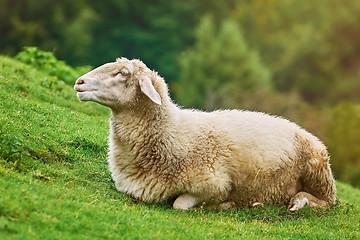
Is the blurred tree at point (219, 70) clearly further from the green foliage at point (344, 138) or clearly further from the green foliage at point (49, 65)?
the green foliage at point (49, 65)

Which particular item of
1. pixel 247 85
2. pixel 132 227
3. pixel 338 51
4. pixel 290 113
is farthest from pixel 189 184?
pixel 338 51

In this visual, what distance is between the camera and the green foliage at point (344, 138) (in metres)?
36.2

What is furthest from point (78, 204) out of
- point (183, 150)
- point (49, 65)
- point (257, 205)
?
point (49, 65)

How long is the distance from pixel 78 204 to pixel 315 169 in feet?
13.7

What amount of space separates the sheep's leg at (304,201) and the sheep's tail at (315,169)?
103 mm

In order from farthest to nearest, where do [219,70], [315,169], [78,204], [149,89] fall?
[219,70]
[315,169]
[149,89]
[78,204]

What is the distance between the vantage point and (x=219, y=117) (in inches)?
479

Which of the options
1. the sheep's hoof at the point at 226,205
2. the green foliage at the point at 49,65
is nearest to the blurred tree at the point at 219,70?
the green foliage at the point at 49,65

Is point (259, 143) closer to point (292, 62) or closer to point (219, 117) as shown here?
point (219, 117)

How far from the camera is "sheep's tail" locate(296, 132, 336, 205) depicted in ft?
40.5

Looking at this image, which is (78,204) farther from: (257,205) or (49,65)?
(49,65)

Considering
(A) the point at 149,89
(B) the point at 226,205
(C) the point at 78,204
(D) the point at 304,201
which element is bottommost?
(C) the point at 78,204

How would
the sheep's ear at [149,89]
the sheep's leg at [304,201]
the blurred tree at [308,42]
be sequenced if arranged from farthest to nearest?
the blurred tree at [308,42] → the sheep's leg at [304,201] → the sheep's ear at [149,89]

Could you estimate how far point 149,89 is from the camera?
37.4 feet
